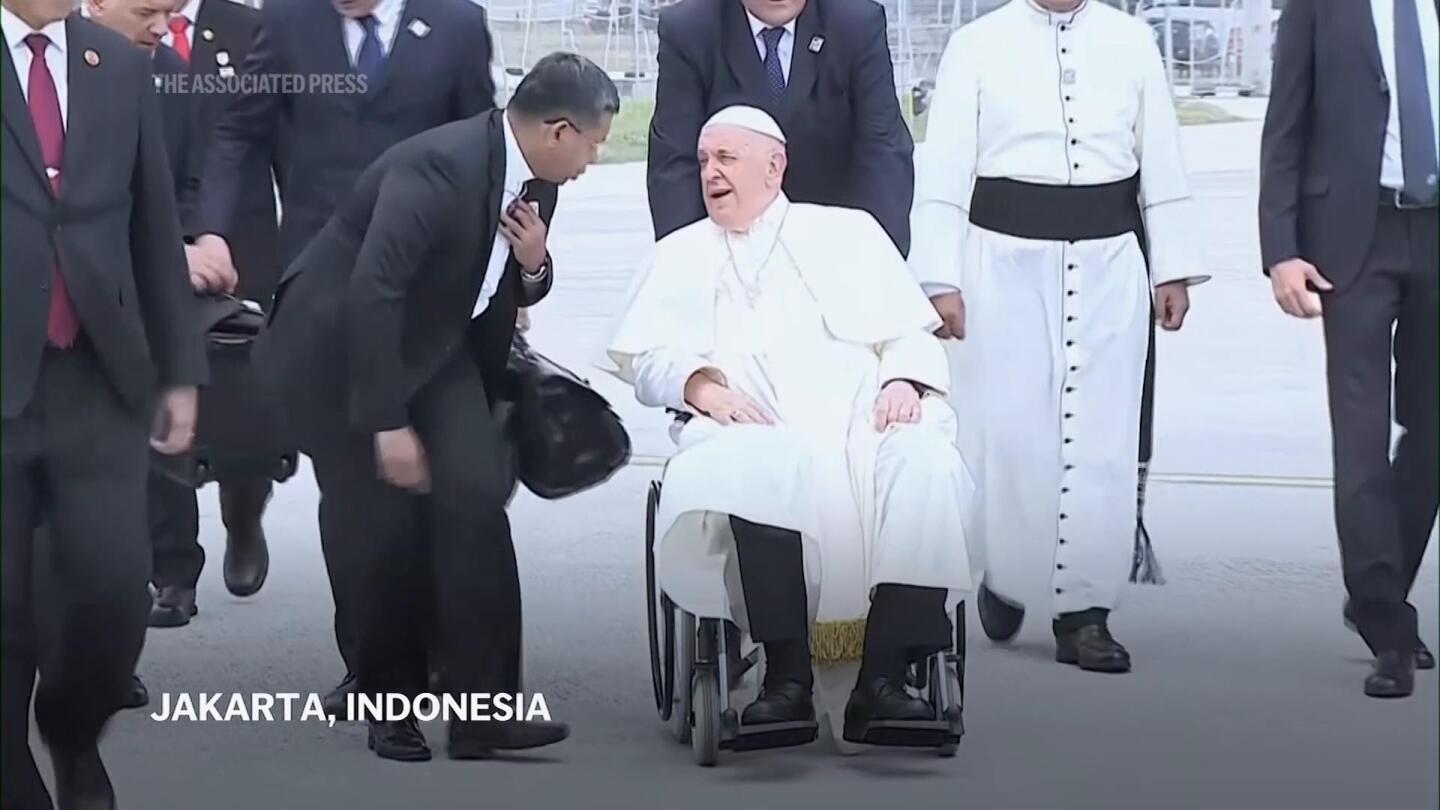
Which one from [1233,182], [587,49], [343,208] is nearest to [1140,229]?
[1233,182]

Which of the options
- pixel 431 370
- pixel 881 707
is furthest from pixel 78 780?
pixel 881 707

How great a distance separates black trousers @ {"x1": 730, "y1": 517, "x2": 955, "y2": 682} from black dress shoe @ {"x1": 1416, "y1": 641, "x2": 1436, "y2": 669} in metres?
0.84

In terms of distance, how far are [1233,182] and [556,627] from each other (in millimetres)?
1404

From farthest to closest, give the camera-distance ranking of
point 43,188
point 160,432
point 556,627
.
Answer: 1. point 556,627
2. point 160,432
3. point 43,188

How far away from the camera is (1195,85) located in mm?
4133

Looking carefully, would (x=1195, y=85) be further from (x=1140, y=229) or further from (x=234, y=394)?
(x=234, y=394)

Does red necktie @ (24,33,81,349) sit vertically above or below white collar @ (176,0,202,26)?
below

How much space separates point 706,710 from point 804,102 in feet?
3.49

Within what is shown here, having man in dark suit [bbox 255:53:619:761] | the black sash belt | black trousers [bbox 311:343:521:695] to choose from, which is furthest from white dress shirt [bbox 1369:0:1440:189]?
black trousers [bbox 311:343:521:695]

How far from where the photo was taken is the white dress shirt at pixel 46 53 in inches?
141

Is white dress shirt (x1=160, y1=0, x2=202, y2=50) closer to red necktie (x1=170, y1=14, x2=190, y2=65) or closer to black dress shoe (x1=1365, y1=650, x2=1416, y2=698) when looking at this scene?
red necktie (x1=170, y1=14, x2=190, y2=65)

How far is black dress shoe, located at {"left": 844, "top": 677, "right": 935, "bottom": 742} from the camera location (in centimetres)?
399

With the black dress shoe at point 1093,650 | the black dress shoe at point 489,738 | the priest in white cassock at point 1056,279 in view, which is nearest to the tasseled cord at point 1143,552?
the priest in white cassock at point 1056,279

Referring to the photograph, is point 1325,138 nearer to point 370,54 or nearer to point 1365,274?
point 1365,274
